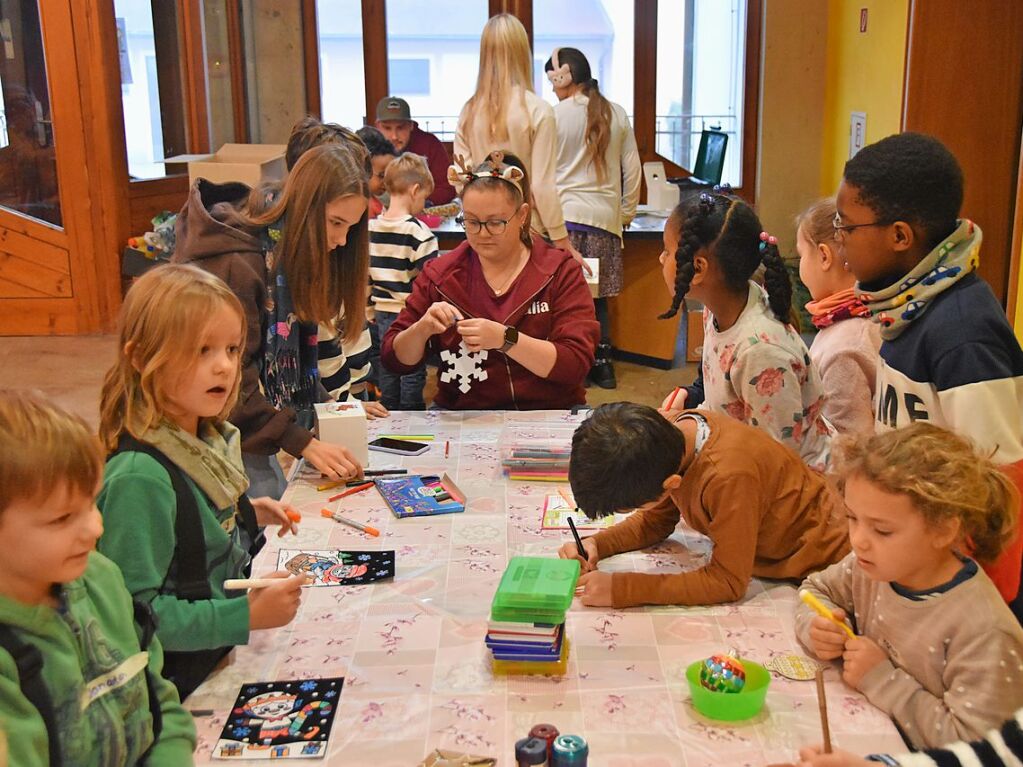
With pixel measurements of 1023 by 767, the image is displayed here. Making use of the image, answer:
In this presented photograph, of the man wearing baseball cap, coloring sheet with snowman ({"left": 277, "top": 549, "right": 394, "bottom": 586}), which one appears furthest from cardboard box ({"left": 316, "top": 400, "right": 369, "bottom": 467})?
the man wearing baseball cap

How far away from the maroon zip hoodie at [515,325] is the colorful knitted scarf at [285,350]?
324 millimetres

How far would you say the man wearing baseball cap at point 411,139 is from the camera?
600cm

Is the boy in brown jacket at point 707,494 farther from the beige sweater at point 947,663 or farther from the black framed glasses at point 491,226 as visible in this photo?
the black framed glasses at point 491,226

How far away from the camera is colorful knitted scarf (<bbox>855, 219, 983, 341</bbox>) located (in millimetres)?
1848

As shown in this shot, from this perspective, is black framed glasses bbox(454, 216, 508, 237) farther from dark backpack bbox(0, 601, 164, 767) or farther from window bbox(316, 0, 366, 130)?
window bbox(316, 0, 366, 130)

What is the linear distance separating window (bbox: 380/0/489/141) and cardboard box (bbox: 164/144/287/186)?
5.43 feet

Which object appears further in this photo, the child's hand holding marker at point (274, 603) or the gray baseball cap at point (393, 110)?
the gray baseball cap at point (393, 110)

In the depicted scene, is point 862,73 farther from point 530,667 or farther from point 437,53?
point 530,667

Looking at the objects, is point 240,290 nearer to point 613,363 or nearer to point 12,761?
point 12,761

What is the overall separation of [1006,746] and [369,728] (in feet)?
2.70

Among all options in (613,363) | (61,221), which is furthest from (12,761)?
(61,221)

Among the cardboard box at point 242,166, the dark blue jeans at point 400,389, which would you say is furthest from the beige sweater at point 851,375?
the cardboard box at point 242,166

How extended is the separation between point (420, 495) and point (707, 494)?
2.33 ft

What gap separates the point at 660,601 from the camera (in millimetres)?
1853
